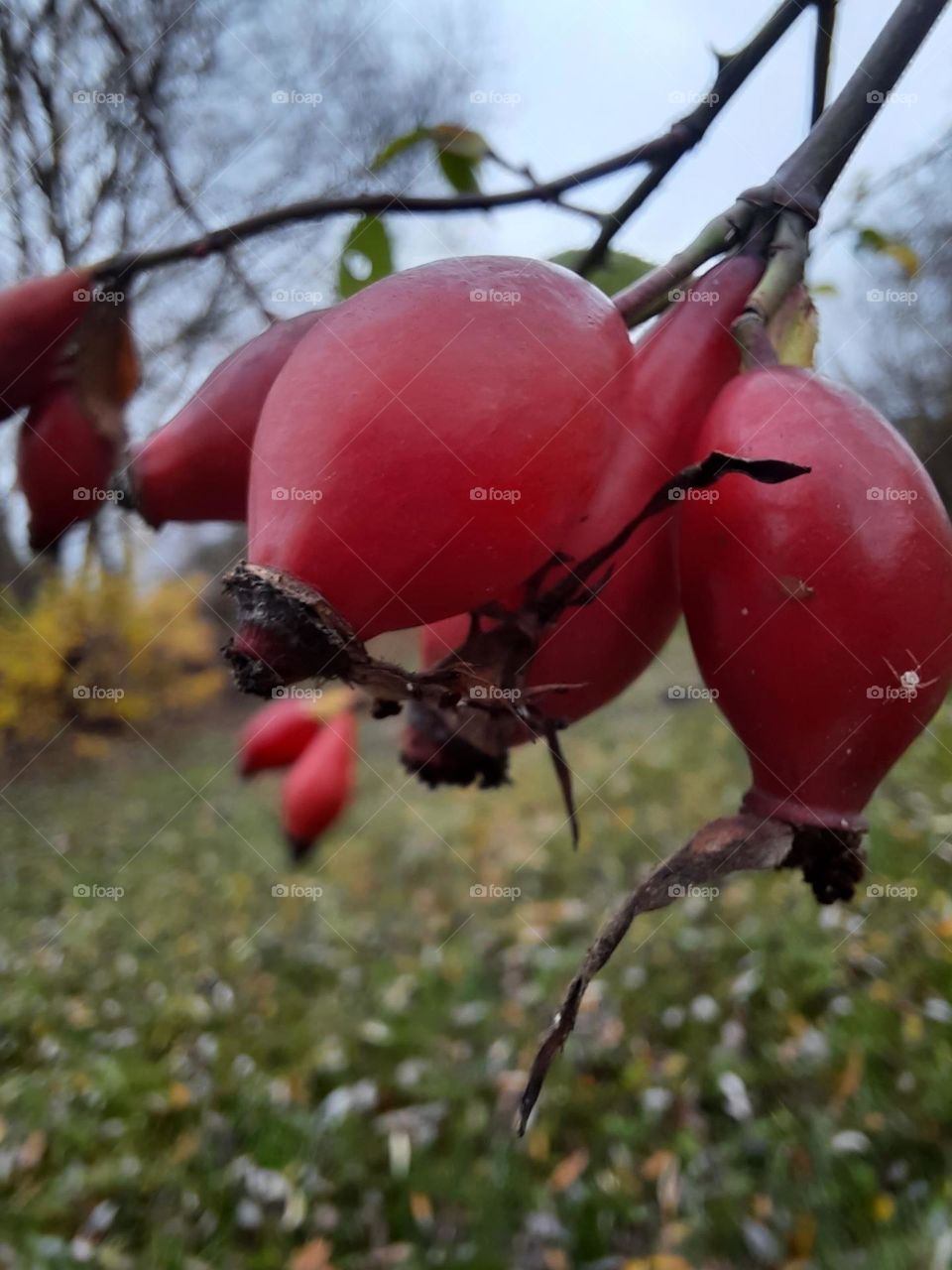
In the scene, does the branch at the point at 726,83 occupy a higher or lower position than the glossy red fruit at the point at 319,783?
higher

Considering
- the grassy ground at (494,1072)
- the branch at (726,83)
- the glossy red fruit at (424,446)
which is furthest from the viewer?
the grassy ground at (494,1072)

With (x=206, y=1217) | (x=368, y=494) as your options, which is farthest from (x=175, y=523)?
(x=206, y=1217)

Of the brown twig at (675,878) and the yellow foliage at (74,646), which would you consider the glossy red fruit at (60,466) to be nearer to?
the brown twig at (675,878)

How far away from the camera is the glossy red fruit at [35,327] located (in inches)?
17.1

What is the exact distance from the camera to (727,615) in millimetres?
333

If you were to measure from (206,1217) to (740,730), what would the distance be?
1954 millimetres

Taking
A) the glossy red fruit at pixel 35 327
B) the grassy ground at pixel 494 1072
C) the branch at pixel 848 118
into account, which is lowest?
the grassy ground at pixel 494 1072

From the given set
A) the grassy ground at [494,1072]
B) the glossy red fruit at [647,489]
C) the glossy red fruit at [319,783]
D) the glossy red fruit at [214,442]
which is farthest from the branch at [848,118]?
the glossy red fruit at [319,783]

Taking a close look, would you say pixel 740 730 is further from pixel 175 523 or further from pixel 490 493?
pixel 175 523

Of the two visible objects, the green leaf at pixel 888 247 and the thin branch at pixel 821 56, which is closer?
the thin branch at pixel 821 56

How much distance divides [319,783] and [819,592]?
3.86ft

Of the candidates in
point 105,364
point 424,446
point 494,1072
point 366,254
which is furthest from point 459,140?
point 494,1072

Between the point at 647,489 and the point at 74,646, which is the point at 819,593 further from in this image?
the point at 74,646

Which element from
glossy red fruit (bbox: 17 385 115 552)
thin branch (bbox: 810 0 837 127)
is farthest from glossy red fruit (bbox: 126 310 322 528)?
thin branch (bbox: 810 0 837 127)
